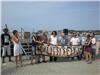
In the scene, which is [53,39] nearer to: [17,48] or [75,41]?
[75,41]

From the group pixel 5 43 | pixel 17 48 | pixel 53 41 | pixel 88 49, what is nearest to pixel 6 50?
pixel 5 43

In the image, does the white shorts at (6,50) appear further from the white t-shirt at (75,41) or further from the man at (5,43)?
the white t-shirt at (75,41)

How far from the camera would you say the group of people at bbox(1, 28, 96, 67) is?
883 centimetres

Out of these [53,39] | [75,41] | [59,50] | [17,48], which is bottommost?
[59,50]

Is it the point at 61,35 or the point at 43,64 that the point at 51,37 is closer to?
the point at 61,35

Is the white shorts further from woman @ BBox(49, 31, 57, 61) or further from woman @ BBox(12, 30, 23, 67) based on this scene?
woman @ BBox(49, 31, 57, 61)

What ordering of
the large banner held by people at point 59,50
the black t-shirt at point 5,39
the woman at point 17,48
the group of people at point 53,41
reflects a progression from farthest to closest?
the large banner held by people at point 59,50, the black t-shirt at point 5,39, the group of people at point 53,41, the woman at point 17,48

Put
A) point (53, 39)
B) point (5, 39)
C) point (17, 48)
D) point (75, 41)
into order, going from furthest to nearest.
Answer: point (75, 41)
point (53, 39)
point (5, 39)
point (17, 48)

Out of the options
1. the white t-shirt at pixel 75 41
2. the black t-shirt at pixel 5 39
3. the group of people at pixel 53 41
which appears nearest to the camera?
the group of people at pixel 53 41

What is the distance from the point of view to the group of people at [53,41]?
883 cm

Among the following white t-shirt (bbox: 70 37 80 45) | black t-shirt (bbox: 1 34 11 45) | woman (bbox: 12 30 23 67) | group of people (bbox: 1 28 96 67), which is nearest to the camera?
woman (bbox: 12 30 23 67)

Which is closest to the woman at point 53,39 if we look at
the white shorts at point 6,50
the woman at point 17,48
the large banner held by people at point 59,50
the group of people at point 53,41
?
the group of people at point 53,41

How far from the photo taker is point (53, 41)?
9734 millimetres

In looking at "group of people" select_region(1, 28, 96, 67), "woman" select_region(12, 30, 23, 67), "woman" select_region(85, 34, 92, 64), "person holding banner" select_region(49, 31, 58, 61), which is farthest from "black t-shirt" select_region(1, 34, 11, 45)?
"woman" select_region(85, 34, 92, 64)
